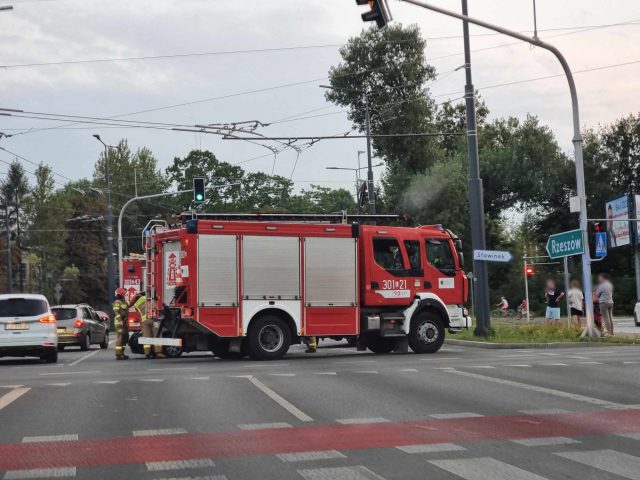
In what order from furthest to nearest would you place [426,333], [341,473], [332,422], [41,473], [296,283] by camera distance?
[426,333]
[296,283]
[332,422]
[41,473]
[341,473]

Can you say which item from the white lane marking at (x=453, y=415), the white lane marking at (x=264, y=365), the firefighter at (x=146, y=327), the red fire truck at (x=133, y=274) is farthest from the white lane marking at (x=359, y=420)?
the red fire truck at (x=133, y=274)

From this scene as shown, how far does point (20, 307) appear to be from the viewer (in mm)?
23328

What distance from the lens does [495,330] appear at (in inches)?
1095

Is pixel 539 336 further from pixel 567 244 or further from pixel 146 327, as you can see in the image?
Answer: pixel 146 327

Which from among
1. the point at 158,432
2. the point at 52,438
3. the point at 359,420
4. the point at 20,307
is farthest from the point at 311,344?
the point at 52,438

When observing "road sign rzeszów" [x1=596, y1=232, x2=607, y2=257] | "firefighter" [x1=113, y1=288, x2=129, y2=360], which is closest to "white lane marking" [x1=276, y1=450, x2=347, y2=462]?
"firefighter" [x1=113, y1=288, x2=129, y2=360]

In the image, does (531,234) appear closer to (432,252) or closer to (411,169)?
(411,169)

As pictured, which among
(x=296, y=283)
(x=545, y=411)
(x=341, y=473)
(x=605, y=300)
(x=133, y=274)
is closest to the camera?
(x=341, y=473)

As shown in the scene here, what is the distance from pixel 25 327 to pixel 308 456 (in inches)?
626

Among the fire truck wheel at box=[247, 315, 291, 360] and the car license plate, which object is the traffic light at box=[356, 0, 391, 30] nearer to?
the fire truck wheel at box=[247, 315, 291, 360]

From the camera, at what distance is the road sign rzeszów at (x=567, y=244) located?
2534 centimetres

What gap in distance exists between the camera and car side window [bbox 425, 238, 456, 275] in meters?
23.9

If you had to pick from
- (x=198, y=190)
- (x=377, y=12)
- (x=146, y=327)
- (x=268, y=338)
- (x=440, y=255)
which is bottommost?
(x=268, y=338)

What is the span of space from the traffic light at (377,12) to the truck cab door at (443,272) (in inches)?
305
